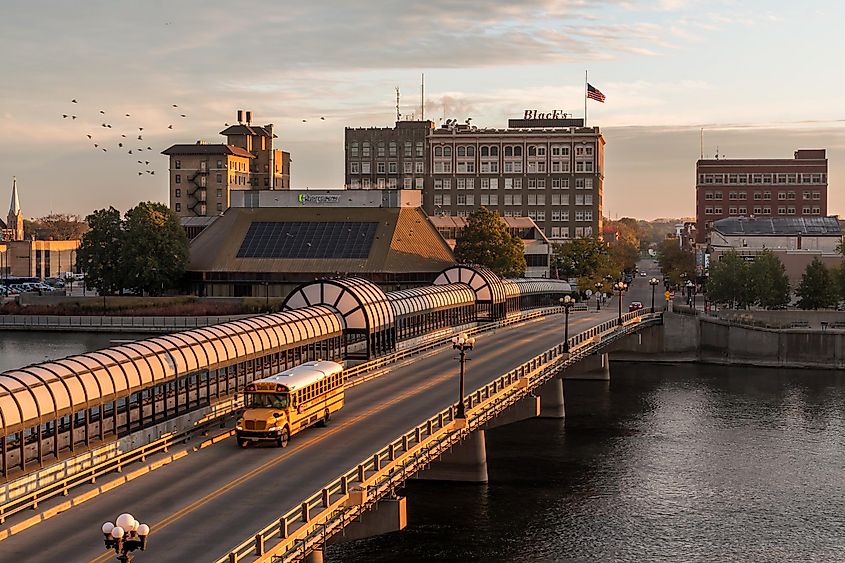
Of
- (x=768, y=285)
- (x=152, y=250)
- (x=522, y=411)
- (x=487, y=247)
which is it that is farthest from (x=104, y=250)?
(x=522, y=411)

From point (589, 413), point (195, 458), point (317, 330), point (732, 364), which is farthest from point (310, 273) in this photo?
point (195, 458)

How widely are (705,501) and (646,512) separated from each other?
4.58m

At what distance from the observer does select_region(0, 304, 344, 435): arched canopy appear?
137 feet

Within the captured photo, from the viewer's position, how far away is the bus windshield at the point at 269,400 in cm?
5138

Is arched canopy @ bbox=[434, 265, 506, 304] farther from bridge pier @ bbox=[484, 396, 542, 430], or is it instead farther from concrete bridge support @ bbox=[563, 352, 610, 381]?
bridge pier @ bbox=[484, 396, 542, 430]

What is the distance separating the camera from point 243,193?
184 meters

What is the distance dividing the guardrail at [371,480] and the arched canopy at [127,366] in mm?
10209

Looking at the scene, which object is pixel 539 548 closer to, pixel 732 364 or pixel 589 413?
pixel 589 413

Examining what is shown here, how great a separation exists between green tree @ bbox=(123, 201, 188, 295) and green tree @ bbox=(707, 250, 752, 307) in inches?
3002

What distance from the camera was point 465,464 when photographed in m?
66.4

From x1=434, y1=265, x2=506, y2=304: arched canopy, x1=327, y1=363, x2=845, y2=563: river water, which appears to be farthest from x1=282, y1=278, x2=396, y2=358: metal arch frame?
x1=434, y1=265, x2=506, y2=304: arched canopy

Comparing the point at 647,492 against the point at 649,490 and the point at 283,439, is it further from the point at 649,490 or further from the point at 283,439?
the point at 283,439

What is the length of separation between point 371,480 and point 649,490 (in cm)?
2950

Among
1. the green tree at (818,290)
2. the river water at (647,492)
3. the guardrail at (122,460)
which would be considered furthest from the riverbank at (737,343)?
the guardrail at (122,460)
